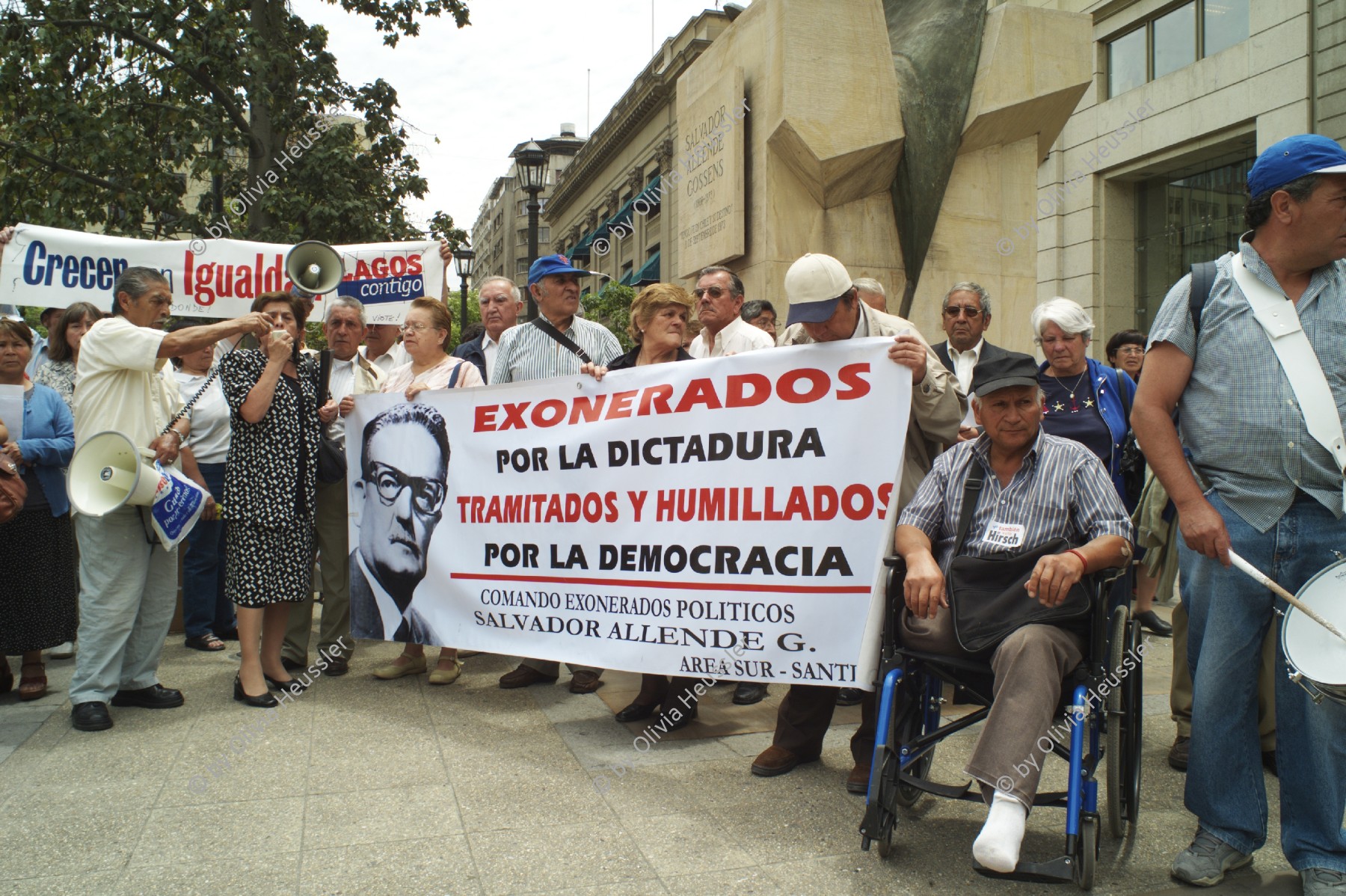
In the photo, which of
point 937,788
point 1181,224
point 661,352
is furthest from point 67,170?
point 1181,224

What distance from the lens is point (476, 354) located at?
6.35 metres

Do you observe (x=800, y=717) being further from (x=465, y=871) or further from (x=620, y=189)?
(x=620, y=189)

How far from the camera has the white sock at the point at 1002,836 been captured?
95.0 inches

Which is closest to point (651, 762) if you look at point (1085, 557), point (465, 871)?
point (465, 871)

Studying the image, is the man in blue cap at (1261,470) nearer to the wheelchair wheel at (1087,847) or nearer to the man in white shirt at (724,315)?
the wheelchair wheel at (1087,847)

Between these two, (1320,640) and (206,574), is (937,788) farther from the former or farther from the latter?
(206,574)

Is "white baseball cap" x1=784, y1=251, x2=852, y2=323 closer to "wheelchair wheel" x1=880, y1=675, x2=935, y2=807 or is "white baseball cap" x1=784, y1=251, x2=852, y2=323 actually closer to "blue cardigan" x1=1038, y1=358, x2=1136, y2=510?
"wheelchair wheel" x1=880, y1=675, x2=935, y2=807

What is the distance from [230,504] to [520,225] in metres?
86.9

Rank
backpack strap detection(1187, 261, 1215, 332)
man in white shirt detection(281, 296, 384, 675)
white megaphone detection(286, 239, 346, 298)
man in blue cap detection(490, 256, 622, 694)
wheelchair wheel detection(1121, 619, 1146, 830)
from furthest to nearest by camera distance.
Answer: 1. white megaphone detection(286, 239, 346, 298)
2. man in white shirt detection(281, 296, 384, 675)
3. man in blue cap detection(490, 256, 622, 694)
4. wheelchair wheel detection(1121, 619, 1146, 830)
5. backpack strap detection(1187, 261, 1215, 332)

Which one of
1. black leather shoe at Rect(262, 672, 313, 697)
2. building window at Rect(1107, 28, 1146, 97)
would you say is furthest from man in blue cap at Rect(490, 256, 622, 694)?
building window at Rect(1107, 28, 1146, 97)

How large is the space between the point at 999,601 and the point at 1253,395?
918mm

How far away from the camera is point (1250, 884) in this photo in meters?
2.74

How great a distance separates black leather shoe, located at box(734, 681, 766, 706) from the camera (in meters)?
4.66

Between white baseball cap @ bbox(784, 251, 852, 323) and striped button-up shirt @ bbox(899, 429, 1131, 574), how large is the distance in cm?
72
